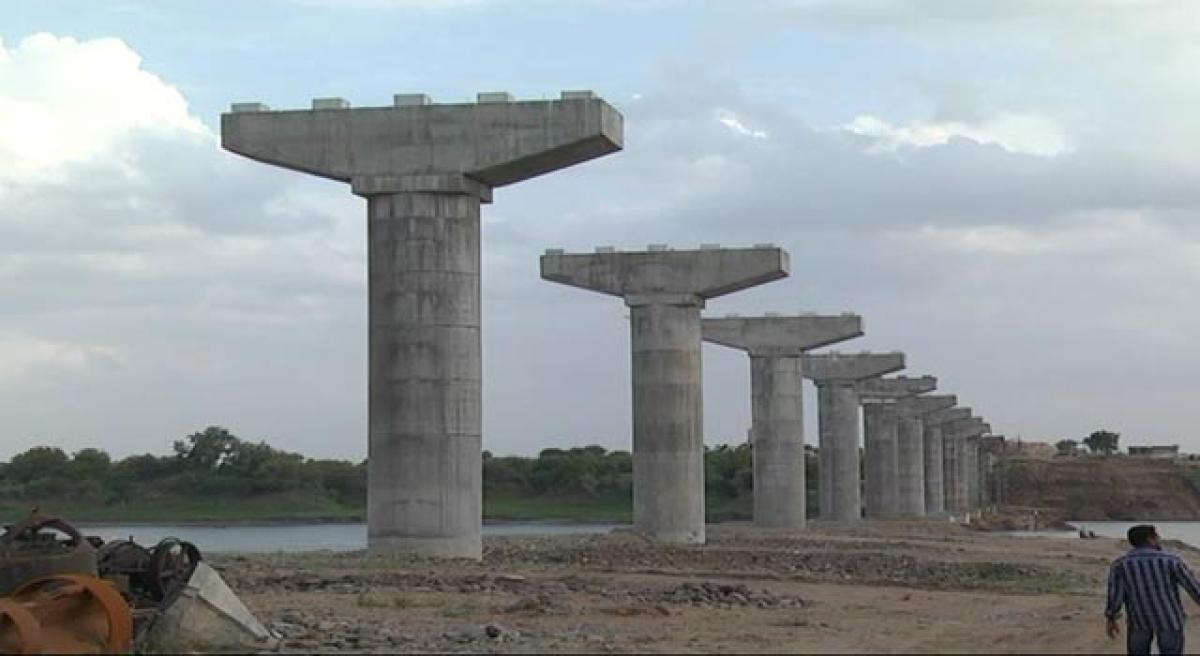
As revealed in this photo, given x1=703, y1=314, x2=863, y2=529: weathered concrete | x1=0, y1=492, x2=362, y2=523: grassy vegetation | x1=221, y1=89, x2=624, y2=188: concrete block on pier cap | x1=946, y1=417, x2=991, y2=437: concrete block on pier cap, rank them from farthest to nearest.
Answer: x1=946, y1=417, x2=991, y2=437: concrete block on pier cap, x1=0, y1=492, x2=362, y2=523: grassy vegetation, x1=703, y1=314, x2=863, y2=529: weathered concrete, x1=221, y1=89, x2=624, y2=188: concrete block on pier cap

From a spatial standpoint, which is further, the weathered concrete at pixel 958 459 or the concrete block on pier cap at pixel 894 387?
the weathered concrete at pixel 958 459

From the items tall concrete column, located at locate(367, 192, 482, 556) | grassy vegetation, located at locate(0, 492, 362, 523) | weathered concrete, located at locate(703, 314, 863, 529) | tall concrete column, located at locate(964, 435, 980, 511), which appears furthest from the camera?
tall concrete column, located at locate(964, 435, 980, 511)

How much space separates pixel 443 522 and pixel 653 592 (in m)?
5.93

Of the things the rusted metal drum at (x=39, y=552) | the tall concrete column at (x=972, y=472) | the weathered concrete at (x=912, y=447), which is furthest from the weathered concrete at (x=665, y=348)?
the tall concrete column at (x=972, y=472)

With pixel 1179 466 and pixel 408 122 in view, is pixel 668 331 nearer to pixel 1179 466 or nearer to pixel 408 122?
pixel 408 122

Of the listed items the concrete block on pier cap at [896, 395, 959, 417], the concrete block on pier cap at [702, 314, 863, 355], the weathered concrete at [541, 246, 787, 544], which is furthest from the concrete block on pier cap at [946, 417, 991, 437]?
the weathered concrete at [541, 246, 787, 544]

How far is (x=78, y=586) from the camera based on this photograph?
16.1 m

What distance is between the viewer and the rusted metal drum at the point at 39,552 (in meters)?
18.0

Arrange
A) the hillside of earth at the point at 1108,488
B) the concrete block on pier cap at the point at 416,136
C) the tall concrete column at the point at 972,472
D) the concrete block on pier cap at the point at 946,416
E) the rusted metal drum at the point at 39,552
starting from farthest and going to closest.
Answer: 1. the hillside of earth at the point at 1108,488
2. the tall concrete column at the point at 972,472
3. the concrete block on pier cap at the point at 946,416
4. the concrete block on pier cap at the point at 416,136
5. the rusted metal drum at the point at 39,552

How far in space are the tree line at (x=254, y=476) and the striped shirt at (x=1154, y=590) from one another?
3829 inches

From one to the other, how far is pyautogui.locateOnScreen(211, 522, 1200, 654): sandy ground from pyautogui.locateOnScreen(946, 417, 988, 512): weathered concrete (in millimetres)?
84929

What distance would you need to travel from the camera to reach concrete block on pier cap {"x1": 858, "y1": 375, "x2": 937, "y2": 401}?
89625mm

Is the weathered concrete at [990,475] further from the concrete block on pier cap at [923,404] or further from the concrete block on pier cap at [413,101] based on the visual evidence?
the concrete block on pier cap at [413,101]

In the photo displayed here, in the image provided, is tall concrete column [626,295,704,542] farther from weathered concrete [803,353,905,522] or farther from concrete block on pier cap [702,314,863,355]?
weathered concrete [803,353,905,522]
